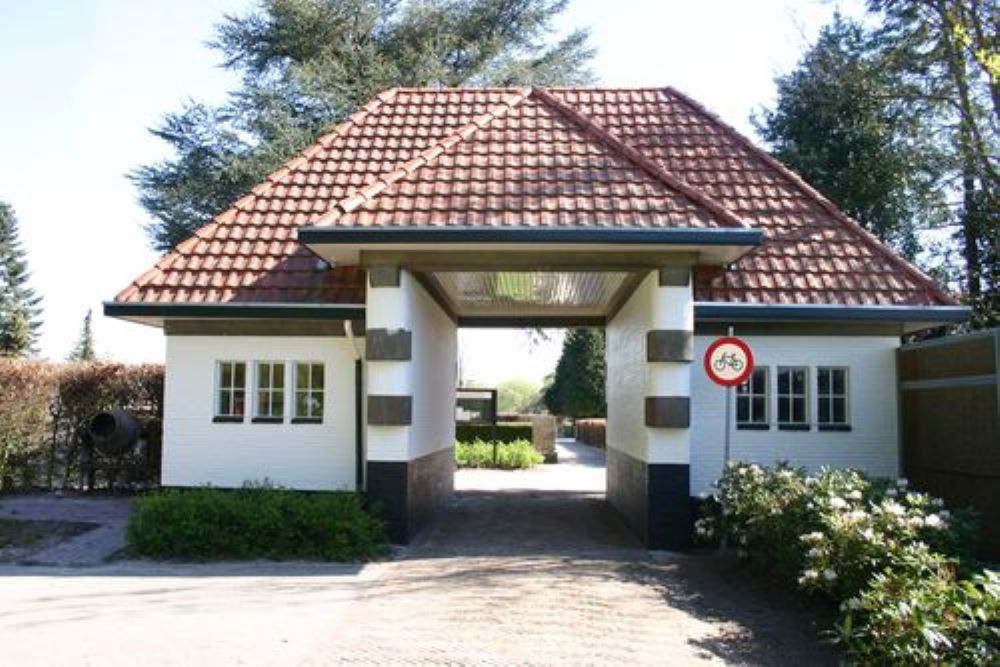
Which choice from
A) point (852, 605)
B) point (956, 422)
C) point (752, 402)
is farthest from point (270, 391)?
point (956, 422)

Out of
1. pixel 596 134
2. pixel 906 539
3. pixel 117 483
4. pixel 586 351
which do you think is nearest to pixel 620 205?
pixel 596 134

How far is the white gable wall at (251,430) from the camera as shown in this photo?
40.0 ft

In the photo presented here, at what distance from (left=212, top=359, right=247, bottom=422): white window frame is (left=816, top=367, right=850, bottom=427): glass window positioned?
307 inches

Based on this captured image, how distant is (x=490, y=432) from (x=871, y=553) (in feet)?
78.0

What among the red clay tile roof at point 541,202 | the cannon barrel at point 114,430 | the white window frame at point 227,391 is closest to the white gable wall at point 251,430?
the white window frame at point 227,391

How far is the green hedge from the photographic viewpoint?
30547 millimetres

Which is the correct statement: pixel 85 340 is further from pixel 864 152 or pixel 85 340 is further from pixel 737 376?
pixel 737 376

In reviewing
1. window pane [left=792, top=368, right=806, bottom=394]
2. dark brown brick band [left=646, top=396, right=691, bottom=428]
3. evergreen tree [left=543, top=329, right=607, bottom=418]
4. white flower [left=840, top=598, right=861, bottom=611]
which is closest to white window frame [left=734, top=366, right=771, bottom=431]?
window pane [left=792, top=368, right=806, bottom=394]

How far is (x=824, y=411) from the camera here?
41.0ft

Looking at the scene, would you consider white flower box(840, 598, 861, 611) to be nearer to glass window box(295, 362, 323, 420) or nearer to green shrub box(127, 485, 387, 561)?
green shrub box(127, 485, 387, 561)

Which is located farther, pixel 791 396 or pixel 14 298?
pixel 14 298

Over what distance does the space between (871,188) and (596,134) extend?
14891 millimetres

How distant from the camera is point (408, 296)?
11.5m

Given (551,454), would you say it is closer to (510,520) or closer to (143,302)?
(510,520)
